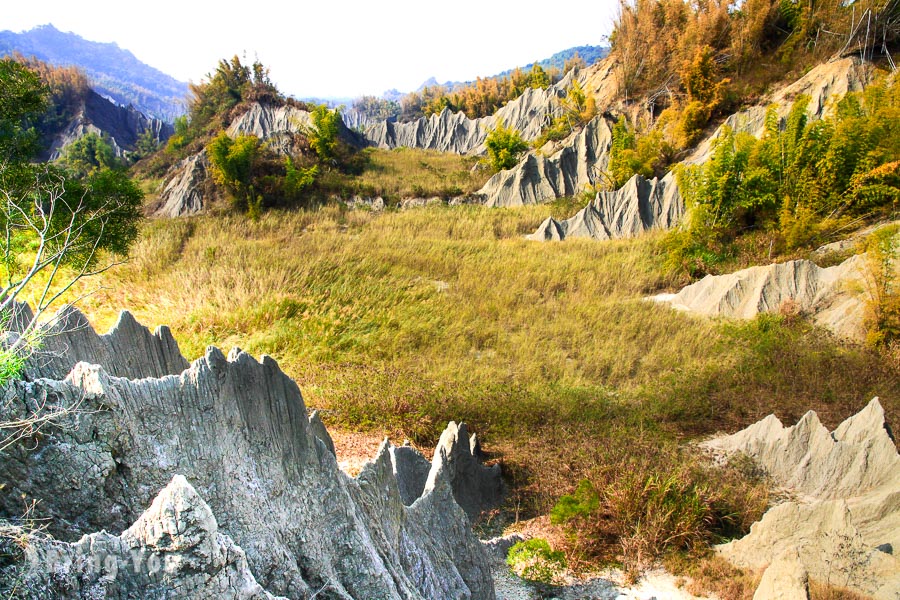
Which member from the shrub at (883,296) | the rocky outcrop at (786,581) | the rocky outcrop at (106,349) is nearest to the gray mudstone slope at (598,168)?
the shrub at (883,296)

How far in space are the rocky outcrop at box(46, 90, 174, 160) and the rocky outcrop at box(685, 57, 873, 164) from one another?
51.1m

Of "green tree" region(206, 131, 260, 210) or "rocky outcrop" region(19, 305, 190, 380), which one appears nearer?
"rocky outcrop" region(19, 305, 190, 380)

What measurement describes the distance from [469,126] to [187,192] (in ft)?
89.1

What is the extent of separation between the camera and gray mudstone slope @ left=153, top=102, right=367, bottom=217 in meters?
17.4

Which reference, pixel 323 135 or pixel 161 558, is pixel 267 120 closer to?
pixel 323 135

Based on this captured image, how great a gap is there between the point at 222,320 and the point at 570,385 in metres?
6.14

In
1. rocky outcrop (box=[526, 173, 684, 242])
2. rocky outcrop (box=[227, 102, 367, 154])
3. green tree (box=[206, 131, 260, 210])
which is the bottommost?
rocky outcrop (box=[526, 173, 684, 242])

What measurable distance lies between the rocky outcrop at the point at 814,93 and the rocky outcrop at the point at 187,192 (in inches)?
658

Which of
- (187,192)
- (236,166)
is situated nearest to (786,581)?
(236,166)

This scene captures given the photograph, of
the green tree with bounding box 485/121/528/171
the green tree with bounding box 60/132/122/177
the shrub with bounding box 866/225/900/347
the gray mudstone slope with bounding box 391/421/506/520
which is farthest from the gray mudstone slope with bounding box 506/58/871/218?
the green tree with bounding box 60/132/122/177

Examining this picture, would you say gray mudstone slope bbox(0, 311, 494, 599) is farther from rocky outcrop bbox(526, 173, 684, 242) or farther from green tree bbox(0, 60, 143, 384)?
rocky outcrop bbox(526, 173, 684, 242)

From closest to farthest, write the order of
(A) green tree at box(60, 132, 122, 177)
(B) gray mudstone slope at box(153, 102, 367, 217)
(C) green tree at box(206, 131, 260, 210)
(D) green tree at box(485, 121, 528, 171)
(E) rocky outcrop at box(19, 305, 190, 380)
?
(E) rocky outcrop at box(19, 305, 190, 380)
(C) green tree at box(206, 131, 260, 210)
(B) gray mudstone slope at box(153, 102, 367, 217)
(D) green tree at box(485, 121, 528, 171)
(A) green tree at box(60, 132, 122, 177)

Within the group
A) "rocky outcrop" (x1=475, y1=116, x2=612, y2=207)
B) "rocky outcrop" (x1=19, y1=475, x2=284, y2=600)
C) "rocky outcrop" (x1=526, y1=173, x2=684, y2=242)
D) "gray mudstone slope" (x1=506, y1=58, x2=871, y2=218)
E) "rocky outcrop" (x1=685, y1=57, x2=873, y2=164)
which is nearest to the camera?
"rocky outcrop" (x1=19, y1=475, x2=284, y2=600)

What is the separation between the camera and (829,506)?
4.01m
